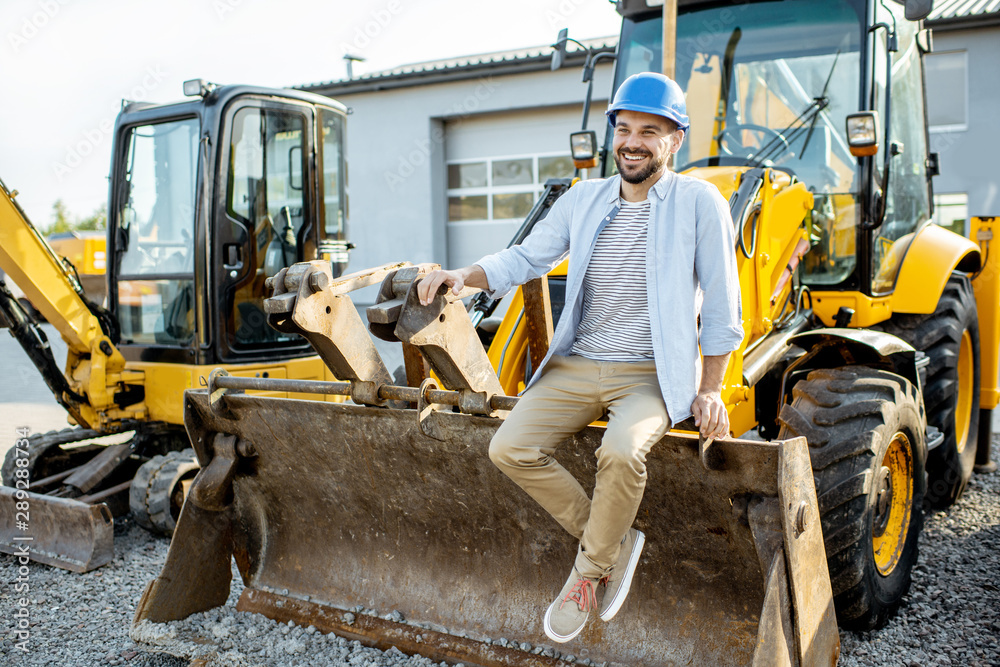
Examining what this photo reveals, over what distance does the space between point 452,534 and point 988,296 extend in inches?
187

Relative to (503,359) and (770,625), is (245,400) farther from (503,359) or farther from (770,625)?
(770,625)

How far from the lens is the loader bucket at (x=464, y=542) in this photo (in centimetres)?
Answer: 281

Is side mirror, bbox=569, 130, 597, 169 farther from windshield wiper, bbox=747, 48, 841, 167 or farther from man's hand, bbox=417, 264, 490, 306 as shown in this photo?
man's hand, bbox=417, 264, 490, 306

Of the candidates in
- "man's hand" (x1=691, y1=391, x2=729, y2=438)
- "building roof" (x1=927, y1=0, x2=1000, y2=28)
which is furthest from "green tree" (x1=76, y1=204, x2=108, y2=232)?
"man's hand" (x1=691, y1=391, x2=729, y2=438)

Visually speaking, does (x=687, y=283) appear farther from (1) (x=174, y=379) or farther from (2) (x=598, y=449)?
(1) (x=174, y=379)

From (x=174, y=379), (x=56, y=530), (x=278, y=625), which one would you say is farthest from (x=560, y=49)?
(x=56, y=530)

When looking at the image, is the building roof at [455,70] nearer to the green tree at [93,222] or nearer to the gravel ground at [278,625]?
the gravel ground at [278,625]

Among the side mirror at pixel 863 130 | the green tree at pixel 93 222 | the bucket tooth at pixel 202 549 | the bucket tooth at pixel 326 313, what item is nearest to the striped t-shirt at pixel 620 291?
the bucket tooth at pixel 326 313

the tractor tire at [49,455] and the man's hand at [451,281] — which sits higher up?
the man's hand at [451,281]

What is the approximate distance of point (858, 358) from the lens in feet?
14.2

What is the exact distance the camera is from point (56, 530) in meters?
4.98

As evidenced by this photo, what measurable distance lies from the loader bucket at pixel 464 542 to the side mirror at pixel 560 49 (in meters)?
2.63

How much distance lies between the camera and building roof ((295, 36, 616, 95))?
51.2ft

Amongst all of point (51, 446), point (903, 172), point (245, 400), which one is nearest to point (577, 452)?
point (245, 400)
